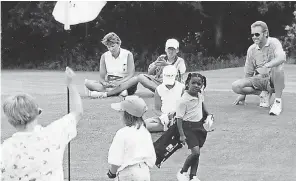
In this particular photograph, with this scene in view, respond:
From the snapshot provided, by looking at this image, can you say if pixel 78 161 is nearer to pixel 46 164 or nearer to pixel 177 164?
pixel 177 164

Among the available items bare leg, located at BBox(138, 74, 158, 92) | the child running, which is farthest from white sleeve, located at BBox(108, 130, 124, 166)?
bare leg, located at BBox(138, 74, 158, 92)

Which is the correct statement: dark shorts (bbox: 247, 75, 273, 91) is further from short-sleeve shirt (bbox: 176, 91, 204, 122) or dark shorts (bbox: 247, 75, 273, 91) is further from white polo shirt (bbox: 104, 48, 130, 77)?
short-sleeve shirt (bbox: 176, 91, 204, 122)

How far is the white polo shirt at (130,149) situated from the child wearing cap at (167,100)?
11.7 ft

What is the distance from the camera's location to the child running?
6930 mm

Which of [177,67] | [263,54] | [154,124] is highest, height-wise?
[263,54]

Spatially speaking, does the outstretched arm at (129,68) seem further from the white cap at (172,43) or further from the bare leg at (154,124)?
the bare leg at (154,124)

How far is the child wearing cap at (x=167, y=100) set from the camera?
8.45 metres

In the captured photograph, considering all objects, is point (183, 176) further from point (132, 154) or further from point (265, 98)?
Answer: point (265, 98)

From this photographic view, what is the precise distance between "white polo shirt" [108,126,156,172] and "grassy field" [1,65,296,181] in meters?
2.33

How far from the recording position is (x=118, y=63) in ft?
36.6

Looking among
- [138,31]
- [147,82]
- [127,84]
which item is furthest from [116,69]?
[138,31]

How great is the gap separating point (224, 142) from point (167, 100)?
2.80ft

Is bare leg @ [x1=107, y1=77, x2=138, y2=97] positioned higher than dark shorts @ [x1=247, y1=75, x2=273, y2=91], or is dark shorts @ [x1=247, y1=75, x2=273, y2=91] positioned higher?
dark shorts @ [x1=247, y1=75, x2=273, y2=91]

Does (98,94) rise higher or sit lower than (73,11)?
lower
